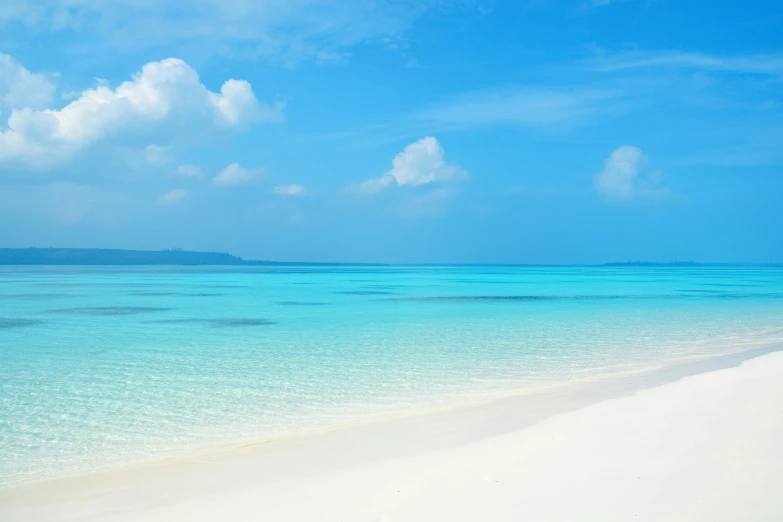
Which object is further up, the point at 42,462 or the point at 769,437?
the point at 769,437

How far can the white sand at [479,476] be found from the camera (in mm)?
4027

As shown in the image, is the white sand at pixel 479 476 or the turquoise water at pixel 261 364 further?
the turquoise water at pixel 261 364

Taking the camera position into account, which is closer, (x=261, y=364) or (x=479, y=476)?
(x=479, y=476)

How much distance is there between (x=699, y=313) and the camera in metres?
23.6

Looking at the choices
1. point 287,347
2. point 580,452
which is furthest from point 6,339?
point 580,452

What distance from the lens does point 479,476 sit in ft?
15.3

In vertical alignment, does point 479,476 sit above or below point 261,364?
above

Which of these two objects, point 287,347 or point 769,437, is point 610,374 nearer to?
point 769,437

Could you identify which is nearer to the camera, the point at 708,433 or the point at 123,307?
the point at 708,433

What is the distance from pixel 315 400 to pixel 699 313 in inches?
799

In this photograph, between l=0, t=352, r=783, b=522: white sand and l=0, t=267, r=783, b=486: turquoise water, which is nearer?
l=0, t=352, r=783, b=522: white sand

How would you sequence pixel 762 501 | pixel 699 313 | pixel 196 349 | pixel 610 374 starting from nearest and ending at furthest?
pixel 762 501 → pixel 610 374 → pixel 196 349 → pixel 699 313

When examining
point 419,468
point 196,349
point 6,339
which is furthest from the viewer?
point 6,339

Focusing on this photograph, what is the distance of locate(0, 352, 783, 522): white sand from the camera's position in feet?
13.2
